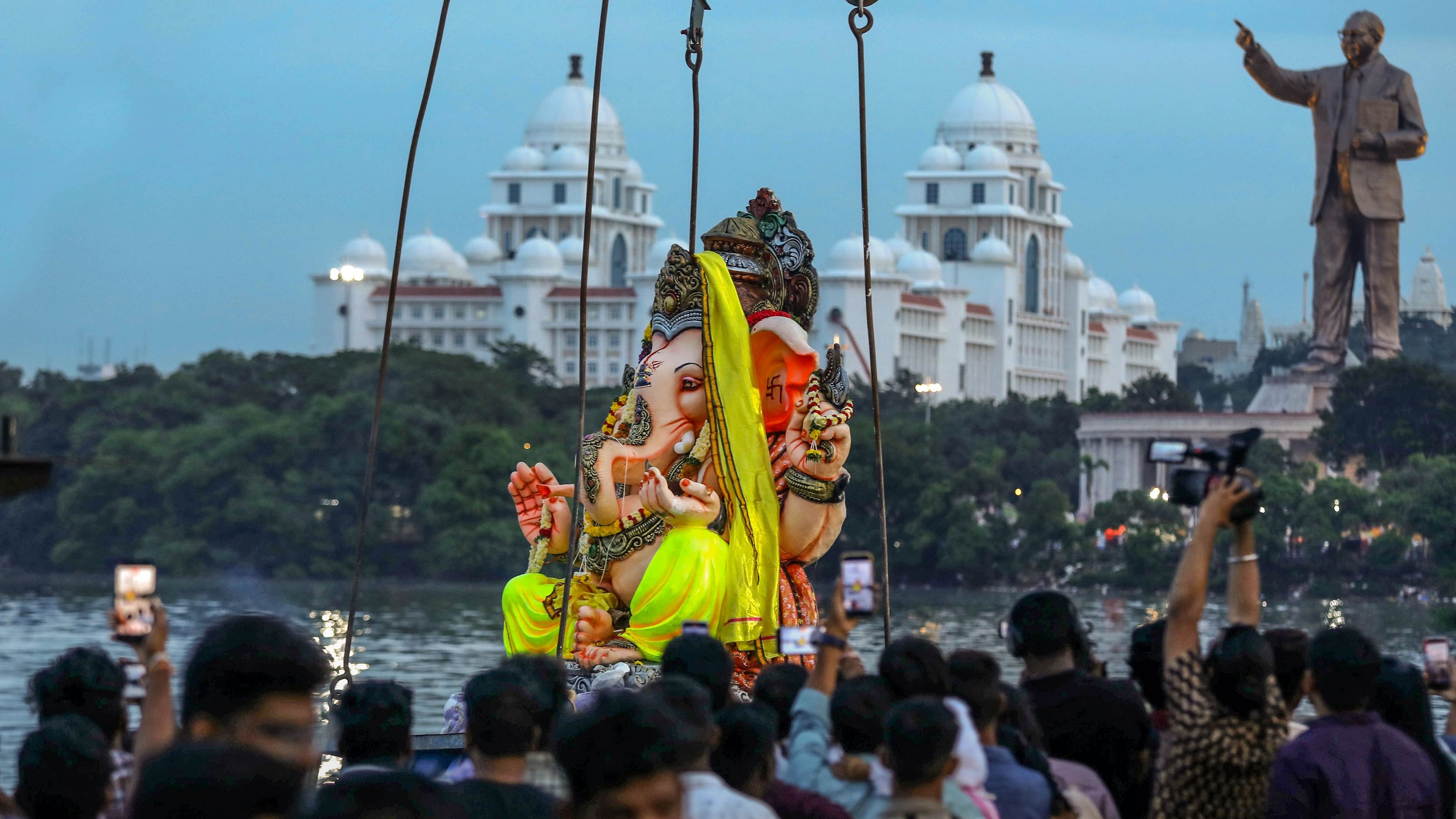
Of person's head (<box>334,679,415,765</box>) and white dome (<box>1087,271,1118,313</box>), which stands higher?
white dome (<box>1087,271,1118,313</box>)

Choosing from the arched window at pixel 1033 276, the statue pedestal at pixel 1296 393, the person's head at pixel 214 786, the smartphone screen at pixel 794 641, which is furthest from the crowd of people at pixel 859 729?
the arched window at pixel 1033 276

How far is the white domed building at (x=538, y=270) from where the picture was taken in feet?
429

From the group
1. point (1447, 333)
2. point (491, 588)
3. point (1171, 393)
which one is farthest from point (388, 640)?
point (1447, 333)

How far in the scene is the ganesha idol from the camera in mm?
12055

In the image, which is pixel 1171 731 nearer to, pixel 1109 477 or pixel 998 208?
pixel 1109 477

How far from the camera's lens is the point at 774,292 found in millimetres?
12703

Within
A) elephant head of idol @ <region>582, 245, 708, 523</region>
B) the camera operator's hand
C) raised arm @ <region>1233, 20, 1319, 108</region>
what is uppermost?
raised arm @ <region>1233, 20, 1319, 108</region>

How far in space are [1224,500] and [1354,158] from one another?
139 ft

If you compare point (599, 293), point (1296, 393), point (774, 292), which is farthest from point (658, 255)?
point (774, 292)

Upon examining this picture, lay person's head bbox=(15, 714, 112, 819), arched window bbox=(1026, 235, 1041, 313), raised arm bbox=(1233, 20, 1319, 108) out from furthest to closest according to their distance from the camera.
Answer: arched window bbox=(1026, 235, 1041, 313) < raised arm bbox=(1233, 20, 1319, 108) < person's head bbox=(15, 714, 112, 819)

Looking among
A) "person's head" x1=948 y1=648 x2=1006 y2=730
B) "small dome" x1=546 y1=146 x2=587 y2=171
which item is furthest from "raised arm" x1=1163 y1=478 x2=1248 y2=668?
"small dome" x1=546 y1=146 x2=587 y2=171

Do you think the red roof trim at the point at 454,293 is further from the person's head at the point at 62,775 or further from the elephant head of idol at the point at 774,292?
the person's head at the point at 62,775

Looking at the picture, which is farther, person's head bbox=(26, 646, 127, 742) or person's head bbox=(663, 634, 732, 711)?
person's head bbox=(663, 634, 732, 711)

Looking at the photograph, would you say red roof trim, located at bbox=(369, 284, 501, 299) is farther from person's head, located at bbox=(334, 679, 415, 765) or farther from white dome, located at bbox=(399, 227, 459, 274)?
person's head, located at bbox=(334, 679, 415, 765)
